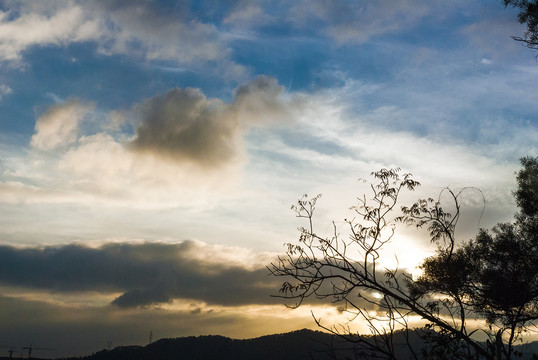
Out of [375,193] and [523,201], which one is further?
[523,201]

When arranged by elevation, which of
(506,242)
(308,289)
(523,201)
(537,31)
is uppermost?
(537,31)

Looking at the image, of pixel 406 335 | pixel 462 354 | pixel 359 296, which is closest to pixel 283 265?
pixel 359 296

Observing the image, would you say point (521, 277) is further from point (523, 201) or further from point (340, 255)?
point (340, 255)

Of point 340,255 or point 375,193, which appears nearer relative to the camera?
point 340,255

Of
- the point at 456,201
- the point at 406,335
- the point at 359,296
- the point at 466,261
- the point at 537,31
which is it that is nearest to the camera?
the point at 406,335

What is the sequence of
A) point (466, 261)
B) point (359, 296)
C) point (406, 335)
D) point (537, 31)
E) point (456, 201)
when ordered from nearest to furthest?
point (406, 335) → point (359, 296) → point (456, 201) → point (537, 31) → point (466, 261)

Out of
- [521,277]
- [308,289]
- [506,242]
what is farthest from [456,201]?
[506,242]

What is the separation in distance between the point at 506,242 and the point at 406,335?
706 inches

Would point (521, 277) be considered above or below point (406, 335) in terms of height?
above

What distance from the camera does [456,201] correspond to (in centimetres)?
966

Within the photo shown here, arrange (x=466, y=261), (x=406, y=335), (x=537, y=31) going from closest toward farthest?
1. (x=406, y=335)
2. (x=537, y=31)
3. (x=466, y=261)

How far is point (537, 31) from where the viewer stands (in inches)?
679

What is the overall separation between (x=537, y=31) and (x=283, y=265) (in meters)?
14.7

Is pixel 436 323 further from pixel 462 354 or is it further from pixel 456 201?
pixel 456 201
